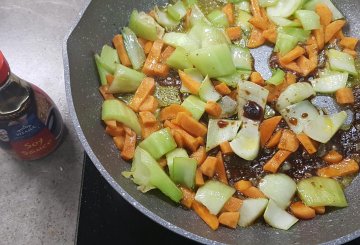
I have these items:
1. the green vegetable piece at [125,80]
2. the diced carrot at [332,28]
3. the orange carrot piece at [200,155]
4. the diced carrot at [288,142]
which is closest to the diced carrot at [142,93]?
the green vegetable piece at [125,80]

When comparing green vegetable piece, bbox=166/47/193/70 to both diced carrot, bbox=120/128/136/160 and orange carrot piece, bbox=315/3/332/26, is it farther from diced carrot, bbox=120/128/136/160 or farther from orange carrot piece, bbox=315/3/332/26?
orange carrot piece, bbox=315/3/332/26

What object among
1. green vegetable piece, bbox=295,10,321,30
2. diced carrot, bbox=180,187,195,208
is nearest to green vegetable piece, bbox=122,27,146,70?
diced carrot, bbox=180,187,195,208

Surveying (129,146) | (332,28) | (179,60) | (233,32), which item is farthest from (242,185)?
(332,28)

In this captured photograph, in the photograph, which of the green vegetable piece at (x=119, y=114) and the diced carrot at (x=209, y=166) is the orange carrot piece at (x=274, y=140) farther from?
the green vegetable piece at (x=119, y=114)

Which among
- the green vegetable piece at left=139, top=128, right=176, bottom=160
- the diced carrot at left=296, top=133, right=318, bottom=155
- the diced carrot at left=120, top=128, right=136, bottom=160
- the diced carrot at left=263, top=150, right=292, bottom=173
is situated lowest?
the diced carrot at left=120, top=128, right=136, bottom=160

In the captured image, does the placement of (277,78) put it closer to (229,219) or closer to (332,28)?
(332,28)

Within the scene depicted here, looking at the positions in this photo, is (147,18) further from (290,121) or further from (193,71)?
(290,121)
